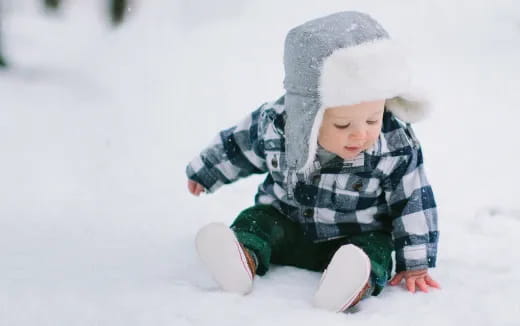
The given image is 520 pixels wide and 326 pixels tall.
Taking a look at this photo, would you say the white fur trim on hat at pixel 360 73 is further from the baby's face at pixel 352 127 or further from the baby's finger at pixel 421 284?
the baby's finger at pixel 421 284

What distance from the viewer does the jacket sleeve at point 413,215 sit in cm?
145

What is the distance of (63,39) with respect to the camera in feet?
14.7

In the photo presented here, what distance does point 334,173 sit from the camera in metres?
1.50

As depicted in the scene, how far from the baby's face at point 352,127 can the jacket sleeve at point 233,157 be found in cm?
25

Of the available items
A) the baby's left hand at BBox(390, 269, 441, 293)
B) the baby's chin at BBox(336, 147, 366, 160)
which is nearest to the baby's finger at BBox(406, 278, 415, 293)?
the baby's left hand at BBox(390, 269, 441, 293)

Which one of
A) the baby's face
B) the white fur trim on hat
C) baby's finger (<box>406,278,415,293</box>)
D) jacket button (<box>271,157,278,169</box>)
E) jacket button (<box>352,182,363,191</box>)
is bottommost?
baby's finger (<box>406,278,415,293</box>)

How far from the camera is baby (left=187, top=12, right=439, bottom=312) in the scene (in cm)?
130

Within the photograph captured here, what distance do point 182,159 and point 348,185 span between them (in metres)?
1.06

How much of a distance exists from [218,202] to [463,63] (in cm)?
161

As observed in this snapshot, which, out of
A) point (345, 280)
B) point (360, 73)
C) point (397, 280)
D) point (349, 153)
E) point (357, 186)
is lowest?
point (397, 280)

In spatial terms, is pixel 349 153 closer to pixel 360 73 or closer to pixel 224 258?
pixel 360 73

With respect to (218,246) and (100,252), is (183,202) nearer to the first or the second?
(100,252)

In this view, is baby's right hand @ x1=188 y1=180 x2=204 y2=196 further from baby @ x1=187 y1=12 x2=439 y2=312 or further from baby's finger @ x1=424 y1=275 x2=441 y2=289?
baby's finger @ x1=424 y1=275 x2=441 y2=289

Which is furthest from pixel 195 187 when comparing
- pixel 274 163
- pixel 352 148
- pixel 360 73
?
pixel 360 73
